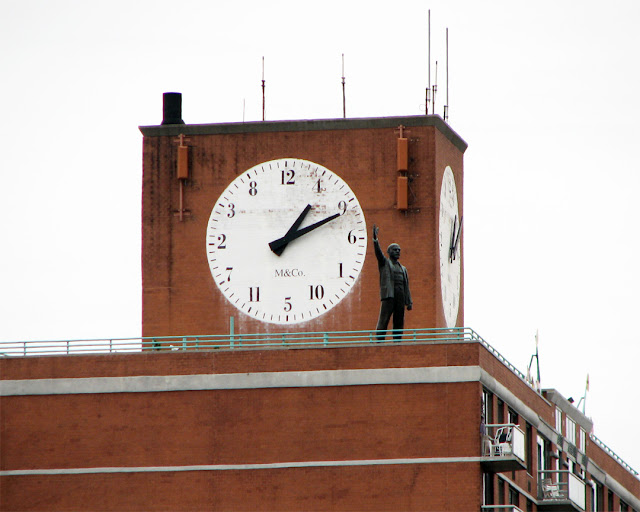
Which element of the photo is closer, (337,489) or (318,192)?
(337,489)

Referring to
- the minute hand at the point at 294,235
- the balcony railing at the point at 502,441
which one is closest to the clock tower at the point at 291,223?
the minute hand at the point at 294,235

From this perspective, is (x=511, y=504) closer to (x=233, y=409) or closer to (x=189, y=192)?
(x=233, y=409)

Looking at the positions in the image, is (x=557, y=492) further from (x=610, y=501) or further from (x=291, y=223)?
(x=291, y=223)

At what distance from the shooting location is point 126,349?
85750 millimetres

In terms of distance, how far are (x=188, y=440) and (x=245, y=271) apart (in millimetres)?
7999

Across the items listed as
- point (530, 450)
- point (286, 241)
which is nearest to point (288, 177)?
point (286, 241)

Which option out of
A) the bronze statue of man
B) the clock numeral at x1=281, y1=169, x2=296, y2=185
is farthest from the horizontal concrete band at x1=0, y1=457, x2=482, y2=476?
the clock numeral at x1=281, y1=169, x2=296, y2=185

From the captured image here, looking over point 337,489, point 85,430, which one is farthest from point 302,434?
point 85,430

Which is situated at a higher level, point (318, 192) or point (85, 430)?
point (318, 192)

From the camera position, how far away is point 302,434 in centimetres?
8325

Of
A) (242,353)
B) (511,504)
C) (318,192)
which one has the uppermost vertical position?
(318,192)

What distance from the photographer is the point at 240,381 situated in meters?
83.9

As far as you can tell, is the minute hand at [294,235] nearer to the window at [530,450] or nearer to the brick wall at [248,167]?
the brick wall at [248,167]

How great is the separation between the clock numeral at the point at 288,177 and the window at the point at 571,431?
56.1 ft
